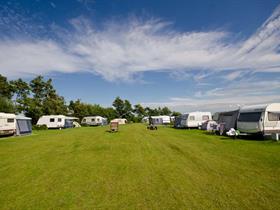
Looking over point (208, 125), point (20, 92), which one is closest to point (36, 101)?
point (20, 92)

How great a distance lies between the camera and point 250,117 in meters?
15.8

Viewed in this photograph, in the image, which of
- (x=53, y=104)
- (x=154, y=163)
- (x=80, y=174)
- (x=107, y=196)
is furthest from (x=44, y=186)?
(x=53, y=104)

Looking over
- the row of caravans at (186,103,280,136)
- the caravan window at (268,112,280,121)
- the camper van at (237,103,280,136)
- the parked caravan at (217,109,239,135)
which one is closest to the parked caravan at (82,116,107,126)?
the parked caravan at (217,109,239,135)

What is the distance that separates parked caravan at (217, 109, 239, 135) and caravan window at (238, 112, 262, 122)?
37.7 inches

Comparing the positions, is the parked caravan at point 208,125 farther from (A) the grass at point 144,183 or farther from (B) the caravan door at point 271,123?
(A) the grass at point 144,183

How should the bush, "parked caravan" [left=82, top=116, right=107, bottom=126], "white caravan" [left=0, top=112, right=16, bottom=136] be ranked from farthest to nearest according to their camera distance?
1. "parked caravan" [left=82, top=116, right=107, bottom=126]
2. the bush
3. "white caravan" [left=0, top=112, right=16, bottom=136]

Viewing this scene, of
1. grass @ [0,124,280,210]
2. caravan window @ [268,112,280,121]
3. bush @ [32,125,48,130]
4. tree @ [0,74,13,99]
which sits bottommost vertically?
grass @ [0,124,280,210]

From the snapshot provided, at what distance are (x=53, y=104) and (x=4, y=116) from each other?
27911 millimetres

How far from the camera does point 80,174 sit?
677cm

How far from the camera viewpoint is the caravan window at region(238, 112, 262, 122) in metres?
15.0

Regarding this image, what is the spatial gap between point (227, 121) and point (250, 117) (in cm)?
364

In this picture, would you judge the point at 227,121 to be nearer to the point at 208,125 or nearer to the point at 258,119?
the point at 258,119

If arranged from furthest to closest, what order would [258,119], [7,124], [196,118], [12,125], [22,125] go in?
[196,118], [22,125], [12,125], [7,124], [258,119]

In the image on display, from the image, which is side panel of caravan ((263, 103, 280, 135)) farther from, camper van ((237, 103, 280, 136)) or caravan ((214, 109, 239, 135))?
caravan ((214, 109, 239, 135))
